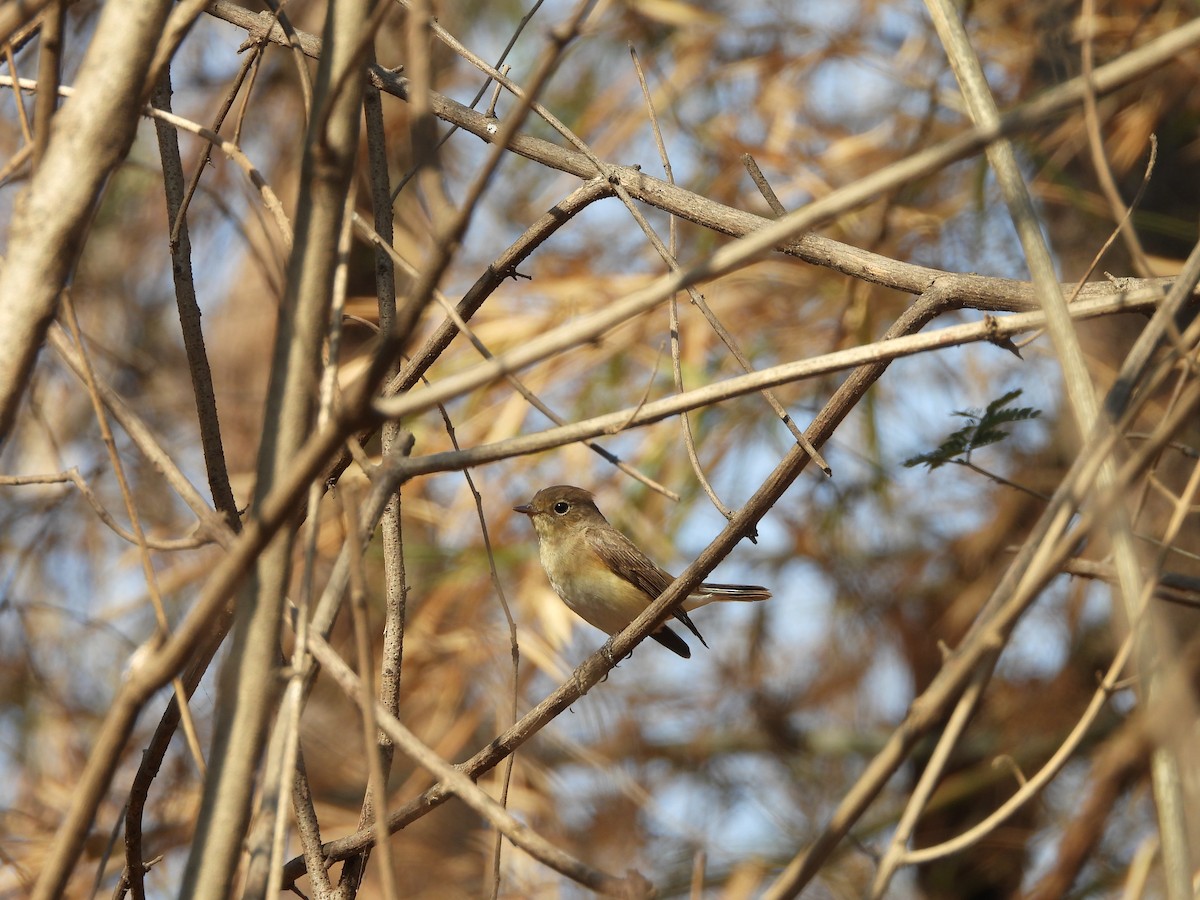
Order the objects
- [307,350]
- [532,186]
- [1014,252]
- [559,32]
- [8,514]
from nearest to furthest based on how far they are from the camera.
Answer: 1. [559,32]
2. [307,350]
3. [1014,252]
4. [8,514]
5. [532,186]

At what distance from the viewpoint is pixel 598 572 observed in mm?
4734

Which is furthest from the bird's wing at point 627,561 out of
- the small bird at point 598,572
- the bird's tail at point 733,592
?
the bird's tail at point 733,592

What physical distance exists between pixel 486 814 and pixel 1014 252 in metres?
5.18

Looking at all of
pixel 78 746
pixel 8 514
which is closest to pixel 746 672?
pixel 78 746

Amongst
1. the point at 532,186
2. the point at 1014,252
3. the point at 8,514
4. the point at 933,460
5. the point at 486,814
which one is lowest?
the point at 486,814

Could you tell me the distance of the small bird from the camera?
4.69m

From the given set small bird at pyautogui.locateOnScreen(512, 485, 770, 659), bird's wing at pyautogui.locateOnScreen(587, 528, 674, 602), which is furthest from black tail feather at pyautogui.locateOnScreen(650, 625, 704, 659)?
bird's wing at pyautogui.locateOnScreen(587, 528, 674, 602)

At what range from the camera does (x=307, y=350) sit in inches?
48.3

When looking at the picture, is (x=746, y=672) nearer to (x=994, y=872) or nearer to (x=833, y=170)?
(x=994, y=872)

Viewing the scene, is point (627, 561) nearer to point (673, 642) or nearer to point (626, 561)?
point (626, 561)

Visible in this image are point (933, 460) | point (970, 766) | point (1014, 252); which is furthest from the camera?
point (970, 766)

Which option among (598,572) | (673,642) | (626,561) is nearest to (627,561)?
(626,561)

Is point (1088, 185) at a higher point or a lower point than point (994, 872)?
higher

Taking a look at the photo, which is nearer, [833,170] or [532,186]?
[833,170]
